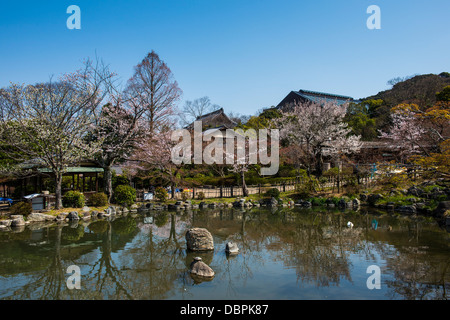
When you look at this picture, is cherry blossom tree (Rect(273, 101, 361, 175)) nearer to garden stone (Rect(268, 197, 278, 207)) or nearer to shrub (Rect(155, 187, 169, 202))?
garden stone (Rect(268, 197, 278, 207))

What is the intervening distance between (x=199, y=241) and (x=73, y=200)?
927cm

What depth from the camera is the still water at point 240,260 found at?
5.99m

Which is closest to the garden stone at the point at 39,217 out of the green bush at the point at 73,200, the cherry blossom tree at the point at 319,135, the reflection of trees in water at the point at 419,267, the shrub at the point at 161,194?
the green bush at the point at 73,200

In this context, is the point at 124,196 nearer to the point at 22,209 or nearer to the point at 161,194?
the point at 161,194

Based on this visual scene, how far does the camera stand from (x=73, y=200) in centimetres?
1497

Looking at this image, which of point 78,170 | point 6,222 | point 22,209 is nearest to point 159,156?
point 78,170

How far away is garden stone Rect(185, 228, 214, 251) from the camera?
8750 mm

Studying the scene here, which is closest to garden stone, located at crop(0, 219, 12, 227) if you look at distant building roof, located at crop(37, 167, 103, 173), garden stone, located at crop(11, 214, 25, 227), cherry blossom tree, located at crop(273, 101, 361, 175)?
garden stone, located at crop(11, 214, 25, 227)

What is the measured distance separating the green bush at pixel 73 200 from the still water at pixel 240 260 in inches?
95.6

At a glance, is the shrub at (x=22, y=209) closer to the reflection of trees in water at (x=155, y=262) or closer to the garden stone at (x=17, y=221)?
the garden stone at (x=17, y=221)

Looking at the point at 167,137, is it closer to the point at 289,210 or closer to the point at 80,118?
the point at 80,118

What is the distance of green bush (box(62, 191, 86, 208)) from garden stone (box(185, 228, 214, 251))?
8724 millimetres
